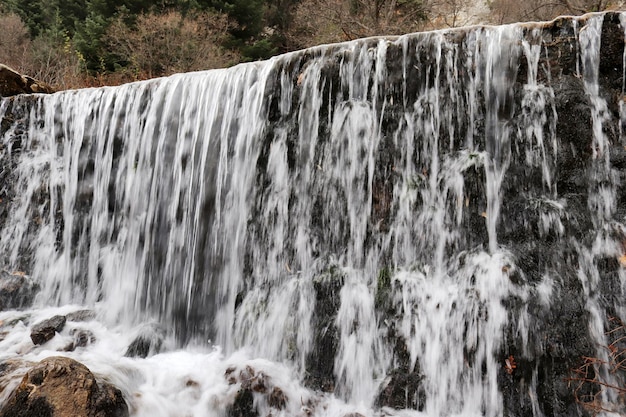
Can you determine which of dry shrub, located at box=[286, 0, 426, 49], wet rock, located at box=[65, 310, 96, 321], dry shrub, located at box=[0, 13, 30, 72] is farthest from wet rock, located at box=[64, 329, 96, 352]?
dry shrub, located at box=[0, 13, 30, 72]

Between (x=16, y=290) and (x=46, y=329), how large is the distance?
5.03 ft

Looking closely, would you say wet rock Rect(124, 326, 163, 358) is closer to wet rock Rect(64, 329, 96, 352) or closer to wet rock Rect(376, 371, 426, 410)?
wet rock Rect(64, 329, 96, 352)

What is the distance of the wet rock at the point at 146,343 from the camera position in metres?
4.46

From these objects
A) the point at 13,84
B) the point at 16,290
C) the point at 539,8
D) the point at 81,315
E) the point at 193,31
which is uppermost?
the point at 539,8

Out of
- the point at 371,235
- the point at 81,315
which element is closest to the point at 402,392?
the point at 371,235

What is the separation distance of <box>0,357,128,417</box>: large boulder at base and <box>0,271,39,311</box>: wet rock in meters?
3.04

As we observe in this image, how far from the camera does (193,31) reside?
10664 mm

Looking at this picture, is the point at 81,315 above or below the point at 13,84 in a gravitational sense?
below

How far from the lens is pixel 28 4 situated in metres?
19.3

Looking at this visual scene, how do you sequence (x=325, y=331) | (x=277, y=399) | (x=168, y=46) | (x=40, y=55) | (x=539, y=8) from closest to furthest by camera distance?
(x=277, y=399) → (x=325, y=331) → (x=539, y=8) → (x=168, y=46) → (x=40, y=55)

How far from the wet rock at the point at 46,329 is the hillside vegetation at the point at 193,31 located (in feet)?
24.6

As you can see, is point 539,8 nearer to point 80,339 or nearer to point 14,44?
point 80,339

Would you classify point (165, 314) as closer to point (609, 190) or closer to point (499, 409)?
point (499, 409)

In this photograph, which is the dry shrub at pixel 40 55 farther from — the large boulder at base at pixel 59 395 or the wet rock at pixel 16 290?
the large boulder at base at pixel 59 395
